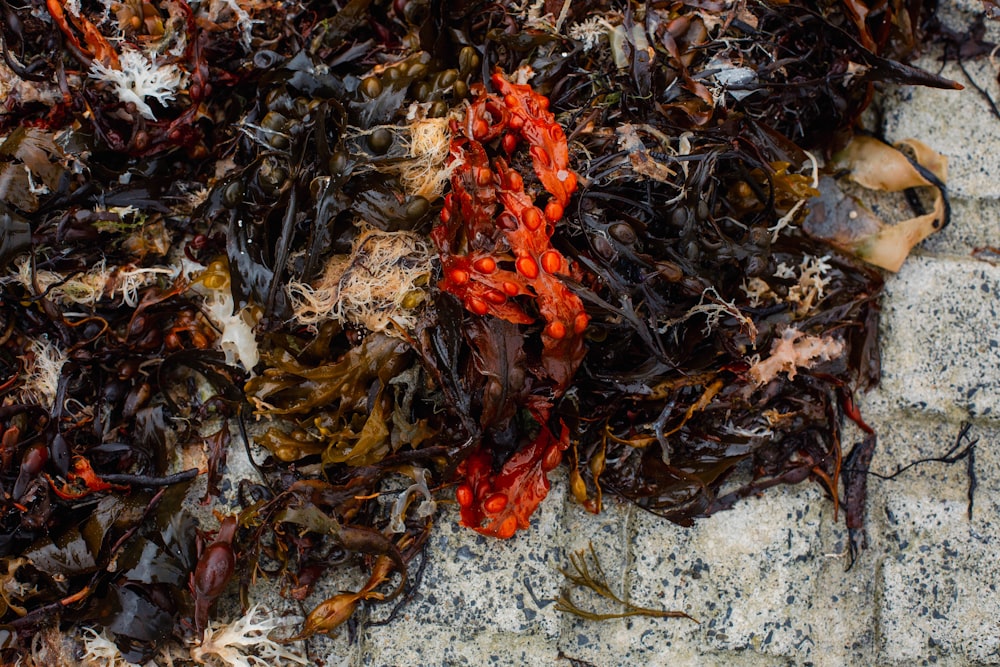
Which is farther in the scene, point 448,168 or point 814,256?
point 814,256

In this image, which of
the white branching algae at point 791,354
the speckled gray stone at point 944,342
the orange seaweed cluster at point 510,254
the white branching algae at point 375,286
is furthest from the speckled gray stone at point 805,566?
the white branching algae at point 375,286

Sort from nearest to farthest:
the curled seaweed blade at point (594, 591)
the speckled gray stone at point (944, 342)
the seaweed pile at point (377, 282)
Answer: the seaweed pile at point (377, 282) → the curled seaweed blade at point (594, 591) → the speckled gray stone at point (944, 342)

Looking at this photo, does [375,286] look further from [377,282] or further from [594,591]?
[594,591]

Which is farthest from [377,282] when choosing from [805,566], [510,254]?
[805,566]

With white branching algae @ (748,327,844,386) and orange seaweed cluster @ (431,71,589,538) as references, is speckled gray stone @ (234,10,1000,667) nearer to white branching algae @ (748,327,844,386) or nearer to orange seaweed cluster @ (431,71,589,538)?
orange seaweed cluster @ (431,71,589,538)

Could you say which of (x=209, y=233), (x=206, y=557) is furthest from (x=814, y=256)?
(x=206, y=557)

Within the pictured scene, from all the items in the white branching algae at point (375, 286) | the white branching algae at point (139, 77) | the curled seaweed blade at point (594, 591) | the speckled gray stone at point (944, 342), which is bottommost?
the curled seaweed blade at point (594, 591)

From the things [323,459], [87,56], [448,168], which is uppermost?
[87,56]

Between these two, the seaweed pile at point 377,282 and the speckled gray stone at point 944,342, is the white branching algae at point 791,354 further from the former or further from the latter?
the speckled gray stone at point 944,342

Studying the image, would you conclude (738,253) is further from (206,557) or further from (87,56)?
(87,56)

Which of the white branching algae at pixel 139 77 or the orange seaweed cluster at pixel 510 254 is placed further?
the white branching algae at pixel 139 77
